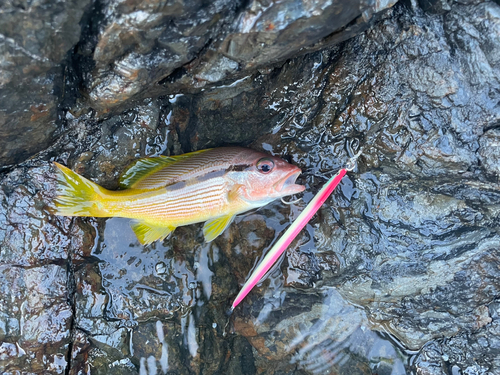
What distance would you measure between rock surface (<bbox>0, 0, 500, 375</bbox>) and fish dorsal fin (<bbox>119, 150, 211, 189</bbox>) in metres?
0.11

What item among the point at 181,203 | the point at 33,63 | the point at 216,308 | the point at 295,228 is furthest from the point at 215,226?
the point at 33,63

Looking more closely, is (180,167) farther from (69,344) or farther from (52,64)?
(69,344)

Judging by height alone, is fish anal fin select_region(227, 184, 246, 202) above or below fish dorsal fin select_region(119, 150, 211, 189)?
below

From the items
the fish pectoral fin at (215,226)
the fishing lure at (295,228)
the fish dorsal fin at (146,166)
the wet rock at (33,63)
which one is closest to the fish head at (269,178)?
the fishing lure at (295,228)

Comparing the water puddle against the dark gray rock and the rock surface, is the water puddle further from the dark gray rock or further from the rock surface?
the dark gray rock

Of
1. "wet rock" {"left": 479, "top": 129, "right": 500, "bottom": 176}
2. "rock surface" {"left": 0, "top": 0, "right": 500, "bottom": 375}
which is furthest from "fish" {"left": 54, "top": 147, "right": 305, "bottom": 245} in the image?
"wet rock" {"left": 479, "top": 129, "right": 500, "bottom": 176}

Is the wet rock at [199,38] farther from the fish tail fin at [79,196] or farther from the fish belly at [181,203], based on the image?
the fish belly at [181,203]

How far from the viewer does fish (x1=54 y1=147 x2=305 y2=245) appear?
349cm

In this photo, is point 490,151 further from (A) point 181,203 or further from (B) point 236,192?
(A) point 181,203

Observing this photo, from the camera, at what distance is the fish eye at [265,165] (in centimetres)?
347

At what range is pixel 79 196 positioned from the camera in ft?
11.5

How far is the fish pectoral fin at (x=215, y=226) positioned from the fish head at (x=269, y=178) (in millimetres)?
344

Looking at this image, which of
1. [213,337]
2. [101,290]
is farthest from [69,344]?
[213,337]

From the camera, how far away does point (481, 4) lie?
290 cm
